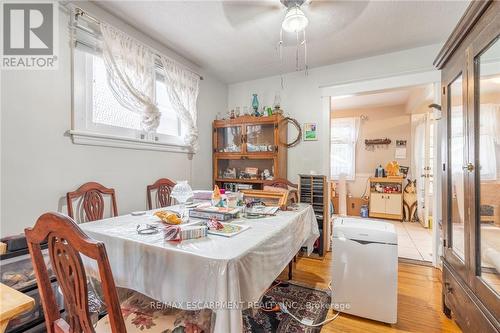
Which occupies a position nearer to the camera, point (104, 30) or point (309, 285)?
point (104, 30)

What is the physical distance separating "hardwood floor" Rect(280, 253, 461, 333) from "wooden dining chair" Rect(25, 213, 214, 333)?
3.70ft

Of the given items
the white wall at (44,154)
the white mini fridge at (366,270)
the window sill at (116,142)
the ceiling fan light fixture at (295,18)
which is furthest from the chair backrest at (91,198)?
the ceiling fan light fixture at (295,18)

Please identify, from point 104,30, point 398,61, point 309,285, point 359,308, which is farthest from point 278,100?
point 359,308

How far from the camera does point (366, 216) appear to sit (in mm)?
5051

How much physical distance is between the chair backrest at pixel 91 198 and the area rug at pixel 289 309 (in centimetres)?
146

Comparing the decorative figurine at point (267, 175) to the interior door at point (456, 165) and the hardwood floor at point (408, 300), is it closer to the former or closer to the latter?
the hardwood floor at point (408, 300)

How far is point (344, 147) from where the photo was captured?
18.2 ft

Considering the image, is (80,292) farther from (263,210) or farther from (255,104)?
(255,104)

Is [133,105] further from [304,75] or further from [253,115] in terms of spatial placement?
[304,75]

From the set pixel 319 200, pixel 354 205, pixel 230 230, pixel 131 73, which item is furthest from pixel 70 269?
pixel 354 205

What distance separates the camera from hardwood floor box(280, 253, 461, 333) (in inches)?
64.8

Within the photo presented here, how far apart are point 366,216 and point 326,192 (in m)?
2.71

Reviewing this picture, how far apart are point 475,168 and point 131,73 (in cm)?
268

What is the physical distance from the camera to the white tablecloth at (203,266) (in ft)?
2.74
